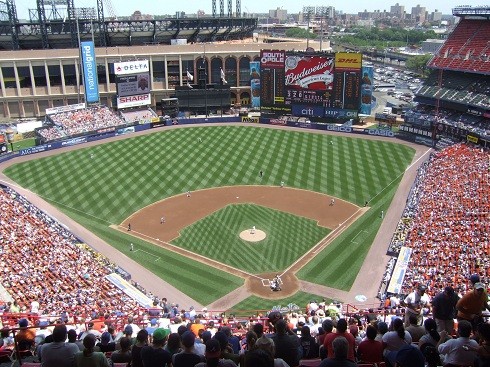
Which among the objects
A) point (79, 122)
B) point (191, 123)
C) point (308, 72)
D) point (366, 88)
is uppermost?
point (308, 72)

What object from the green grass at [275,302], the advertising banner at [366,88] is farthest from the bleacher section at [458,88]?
the green grass at [275,302]

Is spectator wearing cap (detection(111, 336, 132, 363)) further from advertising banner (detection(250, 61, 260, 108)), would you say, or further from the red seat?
advertising banner (detection(250, 61, 260, 108))

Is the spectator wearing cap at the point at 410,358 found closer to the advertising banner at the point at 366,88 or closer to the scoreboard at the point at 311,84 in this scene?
the scoreboard at the point at 311,84

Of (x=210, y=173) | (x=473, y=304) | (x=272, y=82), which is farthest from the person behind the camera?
(x=272, y=82)

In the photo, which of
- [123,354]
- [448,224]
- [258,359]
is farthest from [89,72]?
[258,359]

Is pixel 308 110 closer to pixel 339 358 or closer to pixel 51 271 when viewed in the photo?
pixel 51 271

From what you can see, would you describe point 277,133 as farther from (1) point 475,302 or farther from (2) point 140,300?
(1) point 475,302

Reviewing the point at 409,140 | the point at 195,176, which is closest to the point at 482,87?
the point at 409,140
